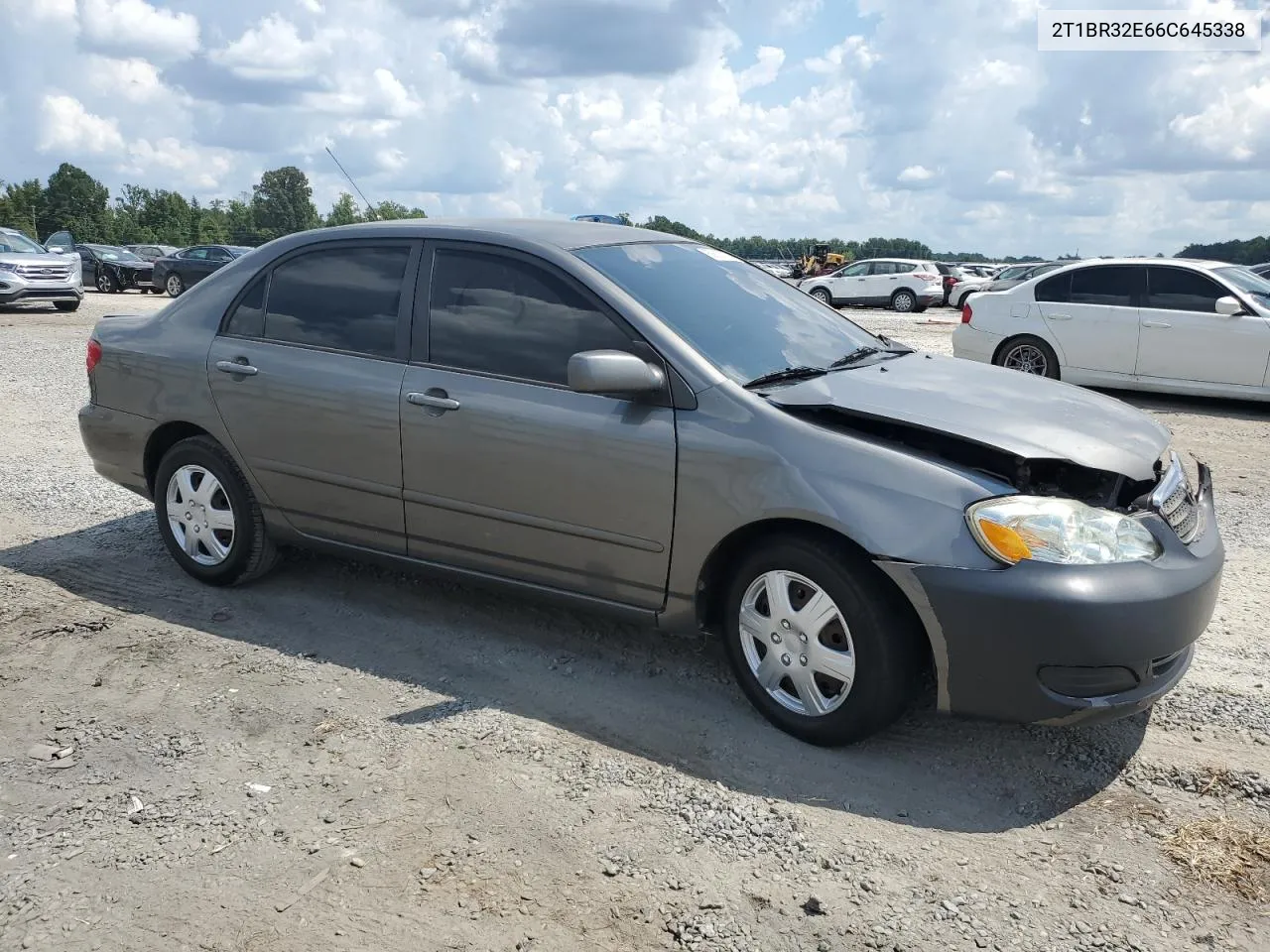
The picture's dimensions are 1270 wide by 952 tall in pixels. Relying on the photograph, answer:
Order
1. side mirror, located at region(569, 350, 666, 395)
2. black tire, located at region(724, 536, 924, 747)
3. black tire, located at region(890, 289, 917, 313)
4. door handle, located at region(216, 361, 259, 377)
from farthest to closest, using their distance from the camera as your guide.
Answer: black tire, located at region(890, 289, 917, 313), door handle, located at region(216, 361, 259, 377), side mirror, located at region(569, 350, 666, 395), black tire, located at region(724, 536, 924, 747)

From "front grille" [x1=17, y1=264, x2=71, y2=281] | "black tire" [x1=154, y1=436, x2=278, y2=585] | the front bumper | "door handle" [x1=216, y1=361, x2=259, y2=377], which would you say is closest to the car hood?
the front bumper

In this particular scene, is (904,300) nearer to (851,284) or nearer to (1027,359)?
(851,284)

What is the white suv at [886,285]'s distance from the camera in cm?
2952

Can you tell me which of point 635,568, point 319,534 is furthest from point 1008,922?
point 319,534

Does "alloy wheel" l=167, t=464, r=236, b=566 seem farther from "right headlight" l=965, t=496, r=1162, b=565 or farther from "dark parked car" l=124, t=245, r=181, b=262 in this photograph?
"dark parked car" l=124, t=245, r=181, b=262

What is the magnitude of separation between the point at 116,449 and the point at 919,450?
4.01m

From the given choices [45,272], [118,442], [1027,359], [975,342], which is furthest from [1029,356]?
[45,272]

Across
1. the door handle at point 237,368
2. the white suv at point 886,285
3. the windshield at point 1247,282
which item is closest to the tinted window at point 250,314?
the door handle at point 237,368

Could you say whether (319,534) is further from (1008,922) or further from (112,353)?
(1008,922)

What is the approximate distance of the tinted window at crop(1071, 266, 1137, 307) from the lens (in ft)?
35.8

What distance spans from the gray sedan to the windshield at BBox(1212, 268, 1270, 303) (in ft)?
24.5

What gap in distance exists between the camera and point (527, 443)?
4.08m

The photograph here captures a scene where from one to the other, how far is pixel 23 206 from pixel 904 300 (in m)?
77.7

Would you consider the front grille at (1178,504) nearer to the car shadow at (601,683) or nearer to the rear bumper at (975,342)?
the car shadow at (601,683)
